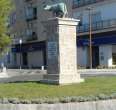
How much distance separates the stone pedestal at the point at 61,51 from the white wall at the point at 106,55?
36.6m

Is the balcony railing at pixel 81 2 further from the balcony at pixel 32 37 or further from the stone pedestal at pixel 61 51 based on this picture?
the stone pedestal at pixel 61 51

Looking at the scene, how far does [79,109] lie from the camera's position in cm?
1328

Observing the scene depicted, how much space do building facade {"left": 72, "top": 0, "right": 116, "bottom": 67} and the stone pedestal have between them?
35.1 metres

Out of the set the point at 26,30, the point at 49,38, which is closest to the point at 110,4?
the point at 26,30

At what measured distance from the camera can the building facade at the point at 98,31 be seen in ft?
181

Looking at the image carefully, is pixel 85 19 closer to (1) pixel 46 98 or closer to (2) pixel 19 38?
(2) pixel 19 38

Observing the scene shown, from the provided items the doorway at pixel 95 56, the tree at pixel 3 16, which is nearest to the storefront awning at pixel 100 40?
the doorway at pixel 95 56

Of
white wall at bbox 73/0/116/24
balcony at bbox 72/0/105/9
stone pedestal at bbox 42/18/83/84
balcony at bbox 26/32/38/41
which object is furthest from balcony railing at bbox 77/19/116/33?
stone pedestal at bbox 42/18/83/84

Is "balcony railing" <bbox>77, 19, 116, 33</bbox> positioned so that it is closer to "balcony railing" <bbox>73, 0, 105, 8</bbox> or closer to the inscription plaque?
"balcony railing" <bbox>73, 0, 105, 8</bbox>

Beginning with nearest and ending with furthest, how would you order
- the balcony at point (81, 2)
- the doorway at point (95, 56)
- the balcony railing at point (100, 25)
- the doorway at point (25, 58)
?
the balcony railing at point (100, 25) → the balcony at point (81, 2) → the doorway at point (95, 56) → the doorway at point (25, 58)

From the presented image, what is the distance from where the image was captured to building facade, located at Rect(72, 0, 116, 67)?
181 ft

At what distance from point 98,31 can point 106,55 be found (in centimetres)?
328

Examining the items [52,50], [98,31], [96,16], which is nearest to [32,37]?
[96,16]

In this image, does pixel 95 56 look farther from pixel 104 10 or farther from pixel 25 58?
pixel 25 58
